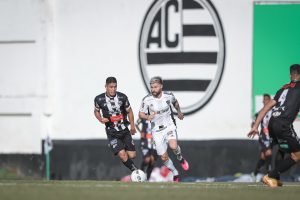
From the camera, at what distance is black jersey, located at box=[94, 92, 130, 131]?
52.4 ft

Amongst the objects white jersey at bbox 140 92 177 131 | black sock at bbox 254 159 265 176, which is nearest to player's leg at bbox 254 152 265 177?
black sock at bbox 254 159 265 176

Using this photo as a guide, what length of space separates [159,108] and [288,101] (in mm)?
3501

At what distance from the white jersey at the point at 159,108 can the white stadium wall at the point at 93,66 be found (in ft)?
14.0

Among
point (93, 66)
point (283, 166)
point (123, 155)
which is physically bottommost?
point (123, 155)

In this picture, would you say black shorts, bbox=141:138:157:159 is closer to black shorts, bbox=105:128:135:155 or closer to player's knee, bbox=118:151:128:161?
black shorts, bbox=105:128:135:155

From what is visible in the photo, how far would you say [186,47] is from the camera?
20.3m

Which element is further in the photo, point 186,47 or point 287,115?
point 186,47

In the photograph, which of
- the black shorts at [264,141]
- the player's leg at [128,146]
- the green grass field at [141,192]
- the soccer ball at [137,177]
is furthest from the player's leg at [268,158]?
the green grass field at [141,192]

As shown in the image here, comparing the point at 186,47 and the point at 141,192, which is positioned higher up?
the point at 186,47

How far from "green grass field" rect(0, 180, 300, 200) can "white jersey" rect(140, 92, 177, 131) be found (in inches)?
99.1

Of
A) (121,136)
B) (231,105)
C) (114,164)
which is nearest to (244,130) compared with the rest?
(231,105)

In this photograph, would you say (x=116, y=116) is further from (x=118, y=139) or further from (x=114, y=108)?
(x=118, y=139)

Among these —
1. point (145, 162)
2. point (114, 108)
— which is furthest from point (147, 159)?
point (114, 108)

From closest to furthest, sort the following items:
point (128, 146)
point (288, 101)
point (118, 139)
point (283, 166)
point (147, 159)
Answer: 1. point (288, 101)
2. point (283, 166)
3. point (118, 139)
4. point (128, 146)
5. point (147, 159)
